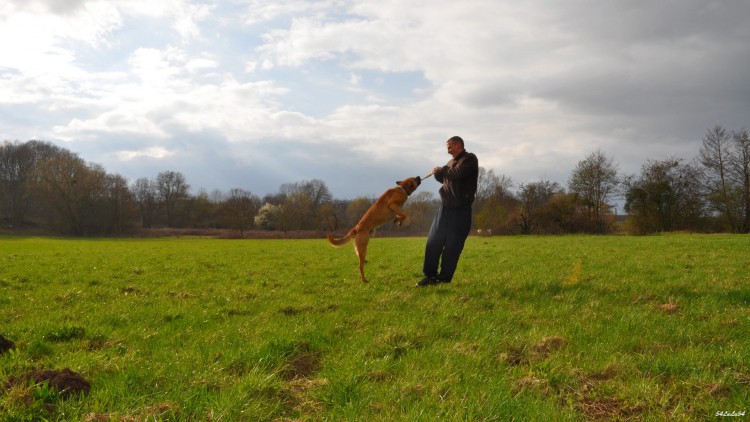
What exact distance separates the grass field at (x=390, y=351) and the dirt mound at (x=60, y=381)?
0.05 m

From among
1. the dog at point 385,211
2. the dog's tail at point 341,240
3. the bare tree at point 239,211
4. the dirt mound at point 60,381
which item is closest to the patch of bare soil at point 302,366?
the dirt mound at point 60,381

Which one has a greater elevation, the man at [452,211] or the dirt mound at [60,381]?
the man at [452,211]

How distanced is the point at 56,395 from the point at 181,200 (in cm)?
8523

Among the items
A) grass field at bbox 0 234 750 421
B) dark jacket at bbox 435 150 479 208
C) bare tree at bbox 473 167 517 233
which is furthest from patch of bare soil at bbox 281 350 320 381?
bare tree at bbox 473 167 517 233

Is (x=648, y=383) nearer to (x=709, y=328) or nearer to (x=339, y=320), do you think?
(x=709, y=328)

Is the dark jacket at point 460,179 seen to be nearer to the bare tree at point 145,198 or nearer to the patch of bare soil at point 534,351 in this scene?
the patch of bare soil at point 534,351

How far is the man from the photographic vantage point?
869 centimetres

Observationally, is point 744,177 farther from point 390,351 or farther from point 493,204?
point 390,351

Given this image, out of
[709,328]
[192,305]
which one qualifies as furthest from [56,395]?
[709,328]

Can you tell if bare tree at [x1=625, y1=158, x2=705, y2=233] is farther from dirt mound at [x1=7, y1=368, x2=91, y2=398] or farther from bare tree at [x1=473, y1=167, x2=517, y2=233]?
dirt mound at [x1=7, y1=368, x2=91, y2=398]

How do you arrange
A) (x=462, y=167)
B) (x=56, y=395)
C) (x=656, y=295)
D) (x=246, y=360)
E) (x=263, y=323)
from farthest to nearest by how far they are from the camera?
(x=462, y=167) → (x=656, y=295) → (x=263, y=323) → (x=246, y=360) → (x=56, y=395)

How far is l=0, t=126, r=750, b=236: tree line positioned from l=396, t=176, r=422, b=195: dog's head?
52.3ft

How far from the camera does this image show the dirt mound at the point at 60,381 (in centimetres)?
348

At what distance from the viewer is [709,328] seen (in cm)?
536
